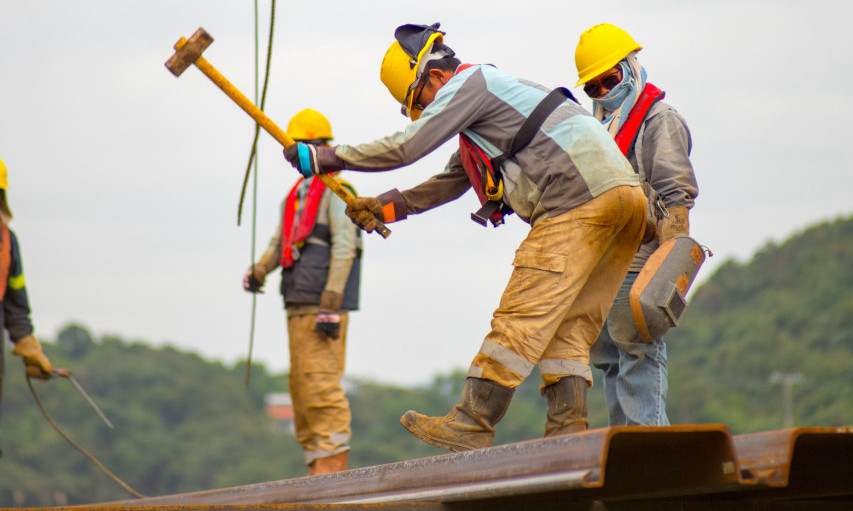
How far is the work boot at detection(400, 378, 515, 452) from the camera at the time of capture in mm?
4176

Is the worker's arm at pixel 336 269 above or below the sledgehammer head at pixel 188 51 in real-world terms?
below

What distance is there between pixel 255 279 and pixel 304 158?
3220mm

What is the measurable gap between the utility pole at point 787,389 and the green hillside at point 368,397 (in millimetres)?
197

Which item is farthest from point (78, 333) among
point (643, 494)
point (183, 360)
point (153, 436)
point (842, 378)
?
point (643, 494)

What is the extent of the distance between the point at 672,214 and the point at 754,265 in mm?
50263

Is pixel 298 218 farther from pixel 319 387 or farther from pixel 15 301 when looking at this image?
pixel 15 301

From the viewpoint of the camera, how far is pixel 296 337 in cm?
725

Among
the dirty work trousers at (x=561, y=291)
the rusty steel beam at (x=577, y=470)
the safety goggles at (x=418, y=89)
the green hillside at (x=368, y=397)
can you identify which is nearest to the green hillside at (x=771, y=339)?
the green hillside at (x=368, y=397)

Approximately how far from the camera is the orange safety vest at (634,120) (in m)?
5.07

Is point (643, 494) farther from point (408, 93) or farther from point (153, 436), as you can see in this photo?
point (153, 436)

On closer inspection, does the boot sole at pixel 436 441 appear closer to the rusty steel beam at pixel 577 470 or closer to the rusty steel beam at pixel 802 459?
the rusty steel beam at pixel 577 470

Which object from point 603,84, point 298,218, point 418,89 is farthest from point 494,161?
point 298,218

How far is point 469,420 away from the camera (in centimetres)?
420

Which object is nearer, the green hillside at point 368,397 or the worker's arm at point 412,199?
the worker's arm at point 412,199
